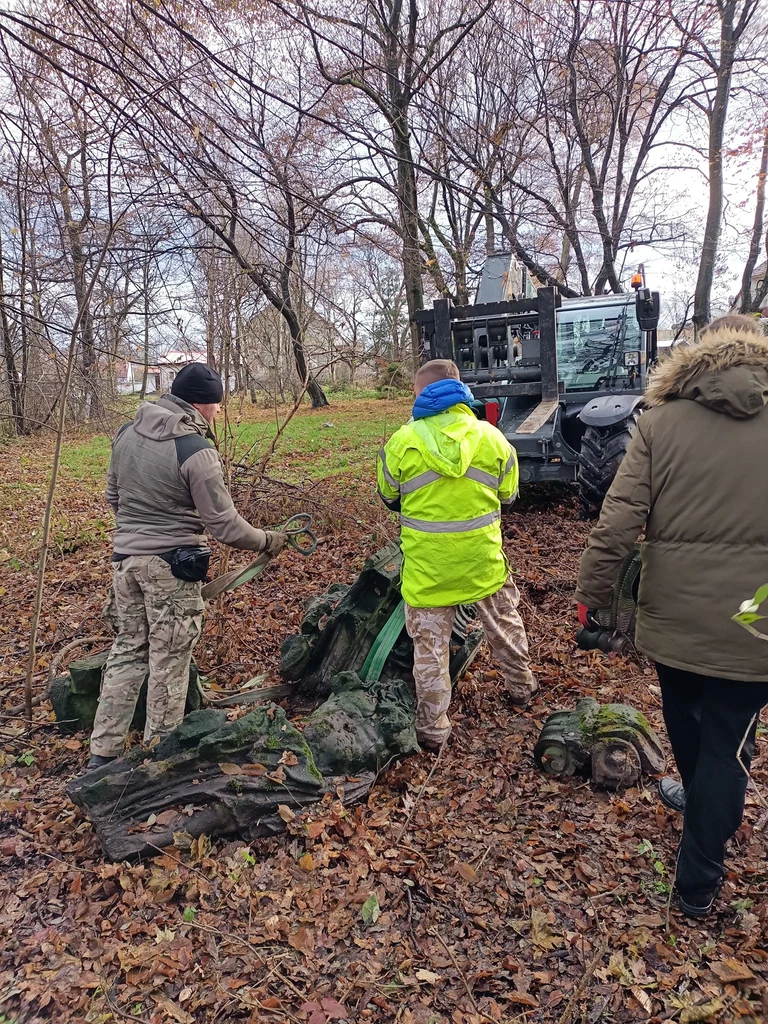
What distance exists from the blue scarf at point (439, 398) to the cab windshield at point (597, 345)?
487cm

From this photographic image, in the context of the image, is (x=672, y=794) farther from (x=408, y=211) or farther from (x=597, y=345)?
(x=597, y=345)

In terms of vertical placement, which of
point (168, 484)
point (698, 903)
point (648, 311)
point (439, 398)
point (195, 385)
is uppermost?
point (648, 311)

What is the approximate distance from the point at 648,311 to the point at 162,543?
6029mm

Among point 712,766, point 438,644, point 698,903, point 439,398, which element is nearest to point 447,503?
point 439,398

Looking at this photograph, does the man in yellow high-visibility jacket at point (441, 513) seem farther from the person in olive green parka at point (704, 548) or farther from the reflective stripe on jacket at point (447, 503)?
the person in olive green parka at point (704, 548)

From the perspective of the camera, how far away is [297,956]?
2.30 m

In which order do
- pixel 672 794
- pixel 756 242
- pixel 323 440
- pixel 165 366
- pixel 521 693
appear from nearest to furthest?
pixel 672 794 → pixel 521 693 → pixel 165 366 → pixel 323 440 → pixel 756 242

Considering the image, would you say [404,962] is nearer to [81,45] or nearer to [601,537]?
[601,537]

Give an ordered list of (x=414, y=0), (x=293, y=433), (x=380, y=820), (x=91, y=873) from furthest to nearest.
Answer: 1. (x=293, y=433)
2. (x=414, y=0)
3. (x=380, y=820)
4. (x=91, y=873)

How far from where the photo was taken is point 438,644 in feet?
11.3

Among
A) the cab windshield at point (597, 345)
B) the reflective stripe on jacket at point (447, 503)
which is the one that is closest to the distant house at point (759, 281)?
the cab windshield at point (597, 345)

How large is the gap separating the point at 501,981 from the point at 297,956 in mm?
731

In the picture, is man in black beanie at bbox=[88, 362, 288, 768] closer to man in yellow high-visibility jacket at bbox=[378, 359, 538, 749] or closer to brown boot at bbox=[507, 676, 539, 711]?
man in yellow high-visibility jacket at bbox=[378, 359, 538, 749]

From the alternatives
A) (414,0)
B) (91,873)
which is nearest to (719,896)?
(91,873)
